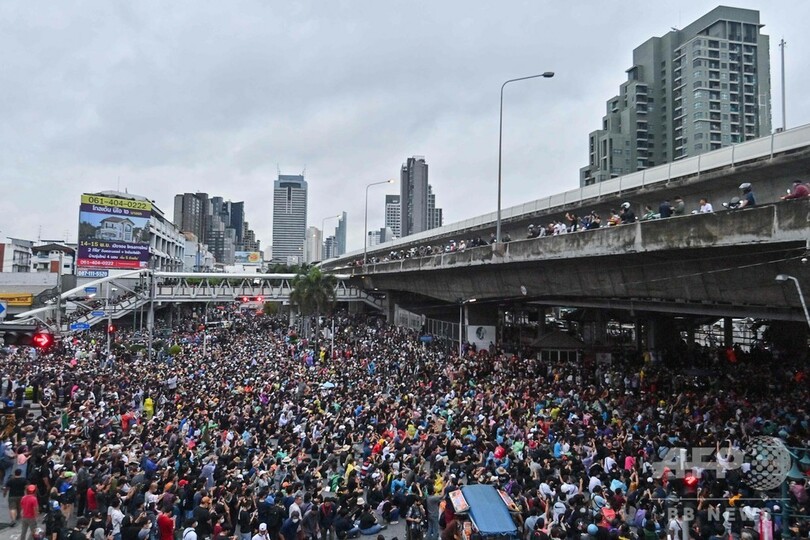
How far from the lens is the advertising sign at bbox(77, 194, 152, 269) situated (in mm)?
48844

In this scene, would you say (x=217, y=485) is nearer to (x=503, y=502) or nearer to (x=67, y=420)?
(x=503, y=502)

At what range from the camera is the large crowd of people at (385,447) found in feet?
35.3

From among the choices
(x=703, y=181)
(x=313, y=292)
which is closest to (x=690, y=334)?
(x=703, y=181)

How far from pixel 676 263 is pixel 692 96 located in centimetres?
9287

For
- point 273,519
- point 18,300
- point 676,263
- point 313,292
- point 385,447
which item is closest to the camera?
point 273,519

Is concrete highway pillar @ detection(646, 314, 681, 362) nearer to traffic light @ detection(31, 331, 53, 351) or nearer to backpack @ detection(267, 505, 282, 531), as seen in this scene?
backpack @ detection(267, 505, 282, 531)

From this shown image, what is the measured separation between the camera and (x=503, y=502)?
1043 cm

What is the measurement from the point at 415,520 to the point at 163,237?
3306 inches

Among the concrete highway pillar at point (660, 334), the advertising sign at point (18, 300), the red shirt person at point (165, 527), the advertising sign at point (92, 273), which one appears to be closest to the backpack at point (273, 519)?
the red shirt person at point (165, 527)

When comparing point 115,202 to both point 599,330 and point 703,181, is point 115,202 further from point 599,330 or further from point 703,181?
point 703,181

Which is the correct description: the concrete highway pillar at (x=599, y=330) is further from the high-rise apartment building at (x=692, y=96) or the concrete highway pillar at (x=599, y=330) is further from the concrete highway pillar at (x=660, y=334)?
the high-rise apartment building at (x=692, y=96)

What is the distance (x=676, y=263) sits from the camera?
15.7 metres

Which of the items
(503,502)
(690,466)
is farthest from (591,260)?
(503,502)

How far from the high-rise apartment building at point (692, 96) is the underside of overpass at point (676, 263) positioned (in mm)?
80593
